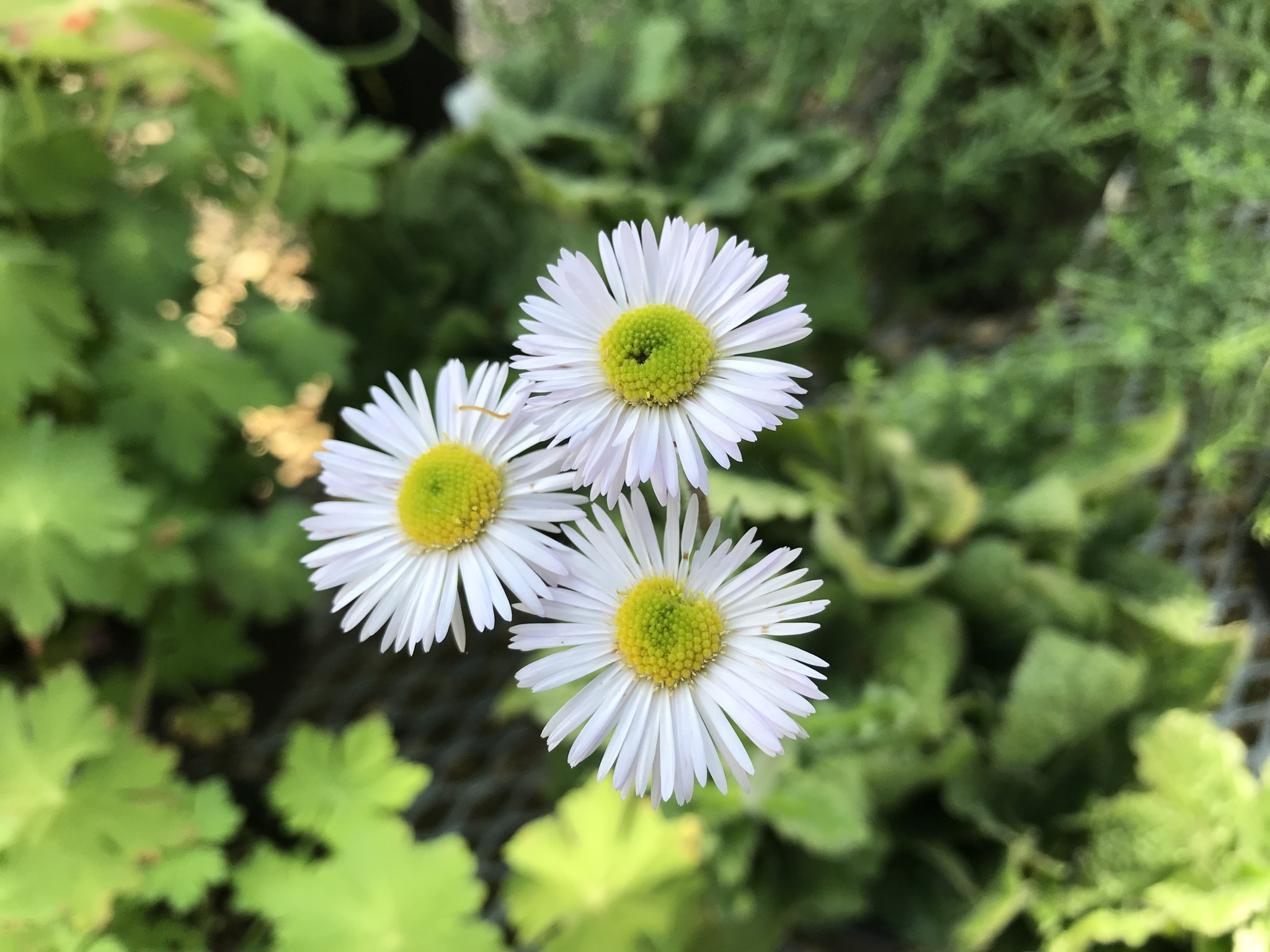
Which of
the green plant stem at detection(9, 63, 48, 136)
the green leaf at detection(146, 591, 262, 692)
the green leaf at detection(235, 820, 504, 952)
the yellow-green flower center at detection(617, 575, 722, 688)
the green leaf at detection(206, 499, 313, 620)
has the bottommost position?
the green leaf at detection(235, 820, 504, 952)

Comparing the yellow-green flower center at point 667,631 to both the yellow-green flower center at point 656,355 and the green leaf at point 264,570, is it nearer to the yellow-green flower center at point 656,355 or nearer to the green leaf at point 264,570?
the yellow-green flower center at point 656,355

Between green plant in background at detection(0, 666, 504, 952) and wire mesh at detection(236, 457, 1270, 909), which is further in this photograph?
wire mesh at detection(236, 457, 1270, 909)

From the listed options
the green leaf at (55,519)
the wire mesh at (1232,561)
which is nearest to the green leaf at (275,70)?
the green leaf at (55,519)

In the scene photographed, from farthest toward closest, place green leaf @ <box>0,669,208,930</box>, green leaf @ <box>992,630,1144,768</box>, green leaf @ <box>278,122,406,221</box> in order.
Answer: green leaf @ <box>278,122,406,221</box> → green leaf @ <box>992,630,1144,768</box> → green leaf @ <box>0,669,208,930</box>

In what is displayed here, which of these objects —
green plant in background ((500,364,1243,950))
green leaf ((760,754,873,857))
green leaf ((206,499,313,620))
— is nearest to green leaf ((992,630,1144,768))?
green plant in background ((500,364,1243,950))

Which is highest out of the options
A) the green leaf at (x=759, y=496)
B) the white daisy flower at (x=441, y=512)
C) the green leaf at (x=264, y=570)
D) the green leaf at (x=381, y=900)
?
the green leaf at (x=759, y=496)

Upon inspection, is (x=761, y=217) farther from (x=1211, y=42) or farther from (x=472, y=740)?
(x=472, y=740)

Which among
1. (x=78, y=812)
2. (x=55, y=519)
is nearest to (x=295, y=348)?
(x=55, y=519)

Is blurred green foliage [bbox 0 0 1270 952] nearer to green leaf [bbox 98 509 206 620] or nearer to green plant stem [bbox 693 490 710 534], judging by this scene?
green leaf [bbox 98 509 206 620]
